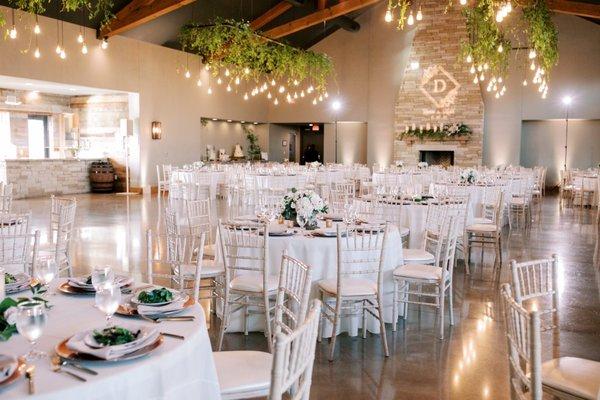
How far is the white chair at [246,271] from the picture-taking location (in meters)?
4.18

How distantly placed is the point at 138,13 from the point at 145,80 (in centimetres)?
290

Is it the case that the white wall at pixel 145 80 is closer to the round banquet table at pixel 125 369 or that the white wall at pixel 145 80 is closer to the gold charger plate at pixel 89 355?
the round banquet table at pixel 125 369

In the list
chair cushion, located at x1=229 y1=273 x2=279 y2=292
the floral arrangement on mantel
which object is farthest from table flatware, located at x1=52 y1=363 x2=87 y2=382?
the floral arrangement on mantel

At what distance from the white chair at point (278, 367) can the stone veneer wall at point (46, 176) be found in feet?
43.2

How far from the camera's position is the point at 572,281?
6.36 meters

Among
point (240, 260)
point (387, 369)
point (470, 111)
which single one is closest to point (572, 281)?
point (387, 369)

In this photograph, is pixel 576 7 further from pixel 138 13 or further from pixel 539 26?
pixel 138 13

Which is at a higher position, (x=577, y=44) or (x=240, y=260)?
(x=577, y=44)

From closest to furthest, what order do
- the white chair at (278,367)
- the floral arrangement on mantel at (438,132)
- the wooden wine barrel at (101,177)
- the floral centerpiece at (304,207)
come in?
1. the white chair at (278,367)
2. the floral centerpiece at (304,207)
3. the wooden wine barrel at (101,177)
4. the floral arrangement on mantel at (438,132)

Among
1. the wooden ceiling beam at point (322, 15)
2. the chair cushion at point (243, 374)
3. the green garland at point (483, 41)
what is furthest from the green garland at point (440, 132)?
the chair cushion at point (243, 374)

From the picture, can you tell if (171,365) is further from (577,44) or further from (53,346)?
(577,44)

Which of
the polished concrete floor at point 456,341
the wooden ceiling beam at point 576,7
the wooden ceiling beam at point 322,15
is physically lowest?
the polished concrete floor at point 456,341

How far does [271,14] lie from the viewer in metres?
16.6

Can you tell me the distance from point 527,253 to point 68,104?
47.5 ft
